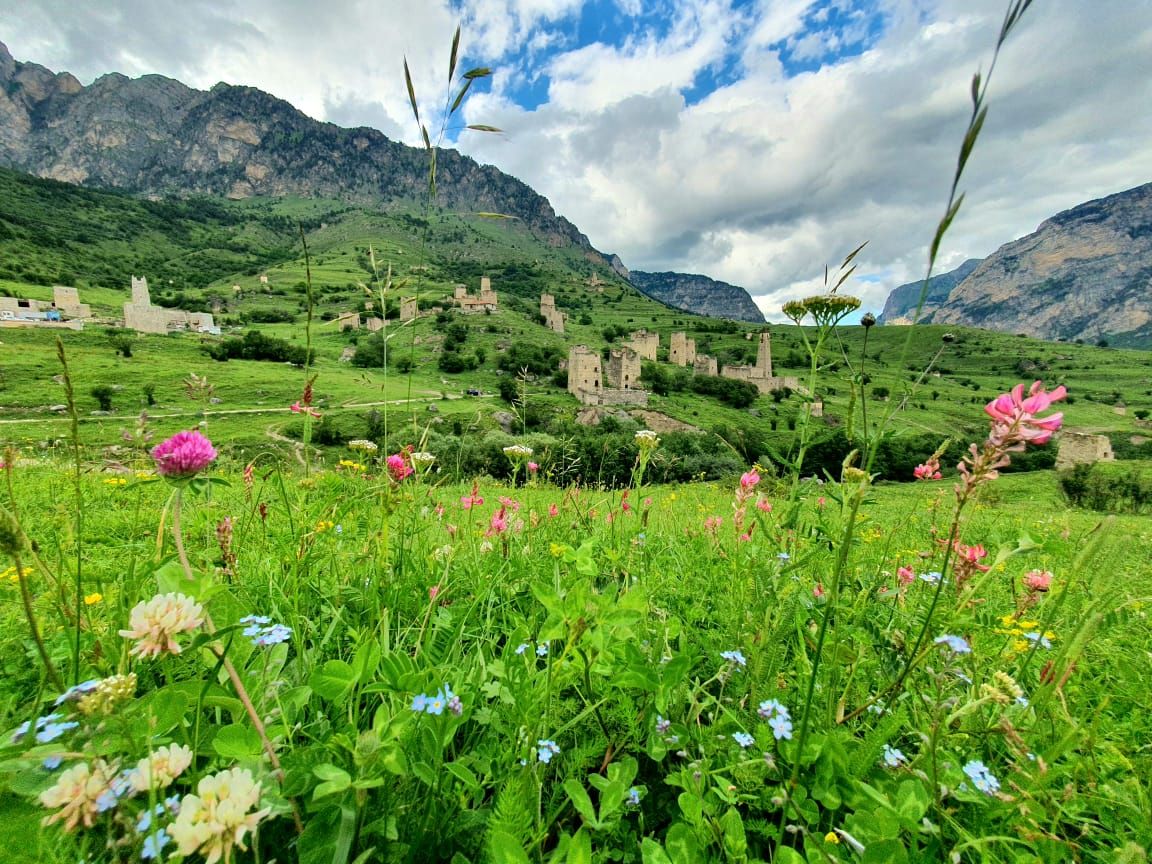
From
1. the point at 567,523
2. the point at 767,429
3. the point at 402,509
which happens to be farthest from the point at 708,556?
the point at 767,429

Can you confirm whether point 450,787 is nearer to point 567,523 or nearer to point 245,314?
point 567,523

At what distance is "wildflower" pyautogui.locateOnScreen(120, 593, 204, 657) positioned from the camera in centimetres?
83

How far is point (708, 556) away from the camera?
9.86 ft

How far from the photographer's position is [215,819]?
70cm

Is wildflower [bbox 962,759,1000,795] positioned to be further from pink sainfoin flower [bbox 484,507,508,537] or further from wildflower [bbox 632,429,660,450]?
pink sainfoin flower [bbox 484,507,508,537]

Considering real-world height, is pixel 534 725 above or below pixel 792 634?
above

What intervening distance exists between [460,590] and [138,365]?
73464 millimetres

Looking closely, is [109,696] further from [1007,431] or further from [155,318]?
[155,318]

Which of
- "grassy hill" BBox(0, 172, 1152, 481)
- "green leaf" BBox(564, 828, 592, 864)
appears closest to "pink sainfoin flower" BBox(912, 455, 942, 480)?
"grassy hill" BBox(0, 172, 1152, 481)

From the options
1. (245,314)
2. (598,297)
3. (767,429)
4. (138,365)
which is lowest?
(767,429)

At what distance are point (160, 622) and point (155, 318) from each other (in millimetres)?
96245

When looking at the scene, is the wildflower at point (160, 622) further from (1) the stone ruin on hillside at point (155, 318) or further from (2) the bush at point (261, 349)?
(1) the stone ruin on hillside at point (155, 318)

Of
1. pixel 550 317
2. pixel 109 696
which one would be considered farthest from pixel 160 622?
pixel 550 317

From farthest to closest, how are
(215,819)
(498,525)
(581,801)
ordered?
(498,525), (581,801), (215,819)
